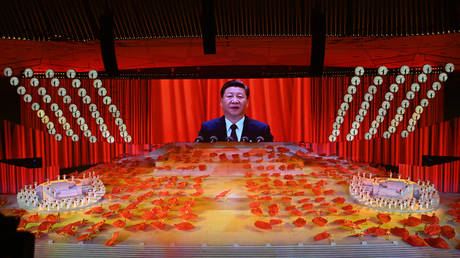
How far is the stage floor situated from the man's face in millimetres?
2276

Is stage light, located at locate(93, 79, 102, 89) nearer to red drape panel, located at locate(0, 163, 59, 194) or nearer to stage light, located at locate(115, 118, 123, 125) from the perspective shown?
stage light, located at locate(115, 118, 123, 125)

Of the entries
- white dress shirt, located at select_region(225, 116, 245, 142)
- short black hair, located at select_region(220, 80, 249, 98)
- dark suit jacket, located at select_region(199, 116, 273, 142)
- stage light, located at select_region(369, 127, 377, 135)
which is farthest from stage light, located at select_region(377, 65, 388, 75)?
white dress shirt, located at select_region(225, 116, 245, 142)

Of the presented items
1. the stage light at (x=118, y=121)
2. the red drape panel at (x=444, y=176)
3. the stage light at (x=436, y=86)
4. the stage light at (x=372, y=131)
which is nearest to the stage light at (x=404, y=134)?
the stage light at (x=372, y=131)

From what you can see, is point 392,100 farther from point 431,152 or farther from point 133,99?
point 133,99

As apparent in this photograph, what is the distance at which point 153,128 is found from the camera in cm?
873

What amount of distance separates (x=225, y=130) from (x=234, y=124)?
250 millimetres

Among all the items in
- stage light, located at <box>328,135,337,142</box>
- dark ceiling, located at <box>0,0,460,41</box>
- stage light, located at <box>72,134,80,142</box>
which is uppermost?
dark ceiling, located at <box>0,0,460,41</box>

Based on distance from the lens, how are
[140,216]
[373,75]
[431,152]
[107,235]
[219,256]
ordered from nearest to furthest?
[219,256], [107,235], [140,216], [431,152], [373,75]

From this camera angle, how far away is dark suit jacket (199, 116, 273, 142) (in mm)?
8078

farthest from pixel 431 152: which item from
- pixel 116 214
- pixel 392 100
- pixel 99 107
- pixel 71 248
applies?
pixel 99 107

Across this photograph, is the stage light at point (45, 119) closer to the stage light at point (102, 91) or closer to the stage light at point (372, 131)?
the stage light at point (102, 91)

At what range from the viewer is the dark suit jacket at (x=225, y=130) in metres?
8.08

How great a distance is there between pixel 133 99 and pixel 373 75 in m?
5.51

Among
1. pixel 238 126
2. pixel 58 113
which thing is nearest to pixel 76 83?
pixel 58 113
